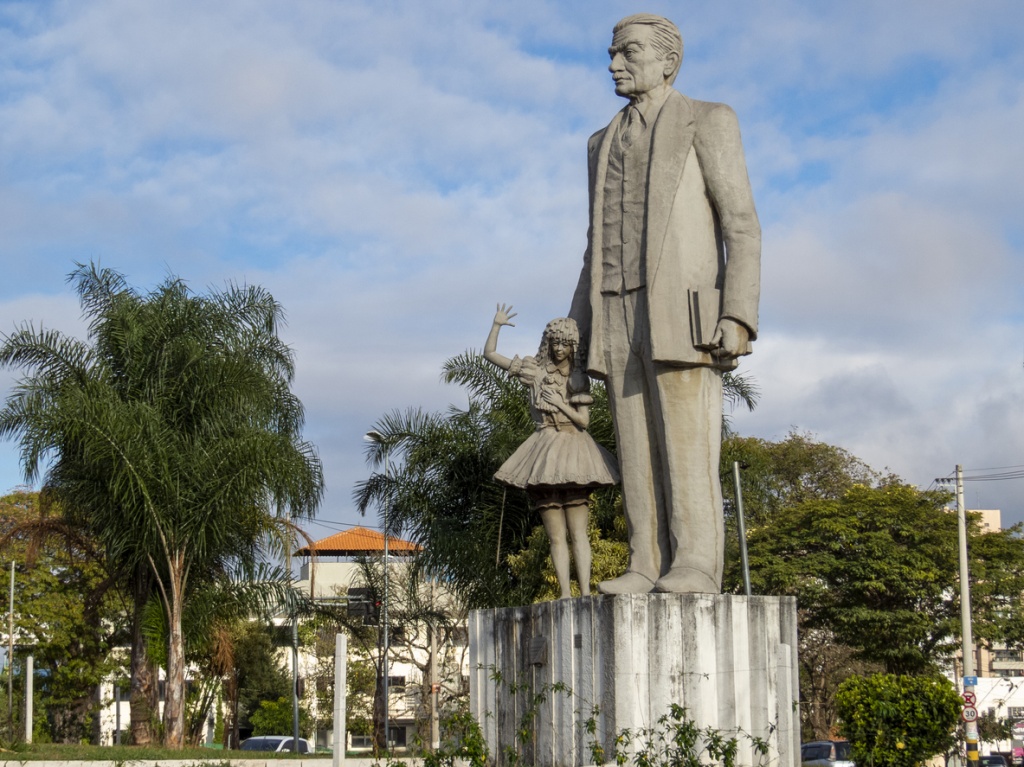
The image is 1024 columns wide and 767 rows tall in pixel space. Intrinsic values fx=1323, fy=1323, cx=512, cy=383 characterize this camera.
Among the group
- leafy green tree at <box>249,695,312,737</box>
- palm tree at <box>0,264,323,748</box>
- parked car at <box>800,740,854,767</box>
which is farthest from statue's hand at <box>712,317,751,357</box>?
leafy green tree at <box>249,695,312,737</box>

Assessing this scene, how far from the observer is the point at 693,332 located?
8.05 meters

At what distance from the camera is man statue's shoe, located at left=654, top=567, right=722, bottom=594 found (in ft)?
25.3

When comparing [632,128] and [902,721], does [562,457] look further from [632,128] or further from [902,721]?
[902,721]

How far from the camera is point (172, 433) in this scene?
19531 mm

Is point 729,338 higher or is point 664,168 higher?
point 664,168

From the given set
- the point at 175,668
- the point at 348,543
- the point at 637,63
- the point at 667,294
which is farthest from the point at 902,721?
the point at 348,543

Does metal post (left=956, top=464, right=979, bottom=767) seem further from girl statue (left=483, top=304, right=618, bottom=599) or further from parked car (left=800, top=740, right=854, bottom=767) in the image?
girl statue (left=483, top=304, right=618, bottom=599)

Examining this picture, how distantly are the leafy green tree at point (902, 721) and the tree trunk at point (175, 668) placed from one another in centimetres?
1245

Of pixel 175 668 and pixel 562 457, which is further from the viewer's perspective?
pixel 175 668

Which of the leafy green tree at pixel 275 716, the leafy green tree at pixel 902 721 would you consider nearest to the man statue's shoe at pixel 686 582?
the leafy green tree at pixel 902 721

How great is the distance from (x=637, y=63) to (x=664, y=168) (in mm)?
792

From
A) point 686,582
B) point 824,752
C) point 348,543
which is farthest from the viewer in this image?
point 348,543

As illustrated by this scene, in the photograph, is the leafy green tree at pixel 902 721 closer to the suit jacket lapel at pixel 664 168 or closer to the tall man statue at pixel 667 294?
the tall man statue at pixel 667 294

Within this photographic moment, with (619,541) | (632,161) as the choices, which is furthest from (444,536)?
(632,161)
